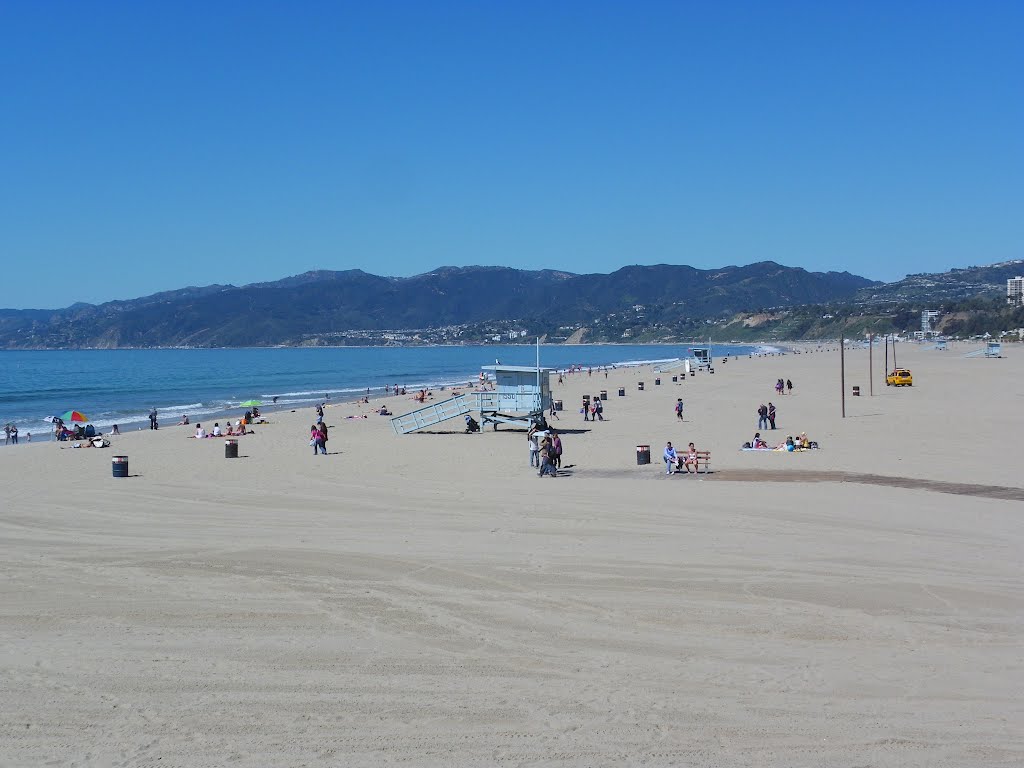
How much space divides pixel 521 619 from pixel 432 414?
898 inches

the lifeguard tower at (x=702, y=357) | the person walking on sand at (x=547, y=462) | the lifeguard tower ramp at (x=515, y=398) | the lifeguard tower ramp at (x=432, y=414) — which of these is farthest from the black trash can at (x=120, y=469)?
the lifeguard tower at (x=702, y=357)

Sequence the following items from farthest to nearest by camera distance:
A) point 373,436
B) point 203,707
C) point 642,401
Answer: point 642,401 < point 373,436 < point 203,707

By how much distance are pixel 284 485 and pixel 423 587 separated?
9402 mm

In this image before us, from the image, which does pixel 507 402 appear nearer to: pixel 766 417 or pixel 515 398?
pixel 515 398

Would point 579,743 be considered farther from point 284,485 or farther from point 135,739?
point 284,485

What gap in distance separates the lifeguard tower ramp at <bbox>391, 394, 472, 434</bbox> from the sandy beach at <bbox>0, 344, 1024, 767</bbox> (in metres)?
11.5

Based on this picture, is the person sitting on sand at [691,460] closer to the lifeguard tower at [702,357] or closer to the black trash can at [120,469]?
the black trash can at [120,469]

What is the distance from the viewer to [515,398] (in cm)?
3109

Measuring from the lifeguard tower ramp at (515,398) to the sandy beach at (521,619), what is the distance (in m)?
10.7

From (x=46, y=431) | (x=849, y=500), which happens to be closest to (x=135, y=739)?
(x=849, y=500)

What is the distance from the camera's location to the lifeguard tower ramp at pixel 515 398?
30.8 meters

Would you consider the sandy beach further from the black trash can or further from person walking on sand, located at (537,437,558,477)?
the black trash can

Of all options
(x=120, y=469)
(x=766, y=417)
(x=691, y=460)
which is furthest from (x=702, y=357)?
(x=120, y=469)

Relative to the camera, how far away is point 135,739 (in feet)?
22.1
